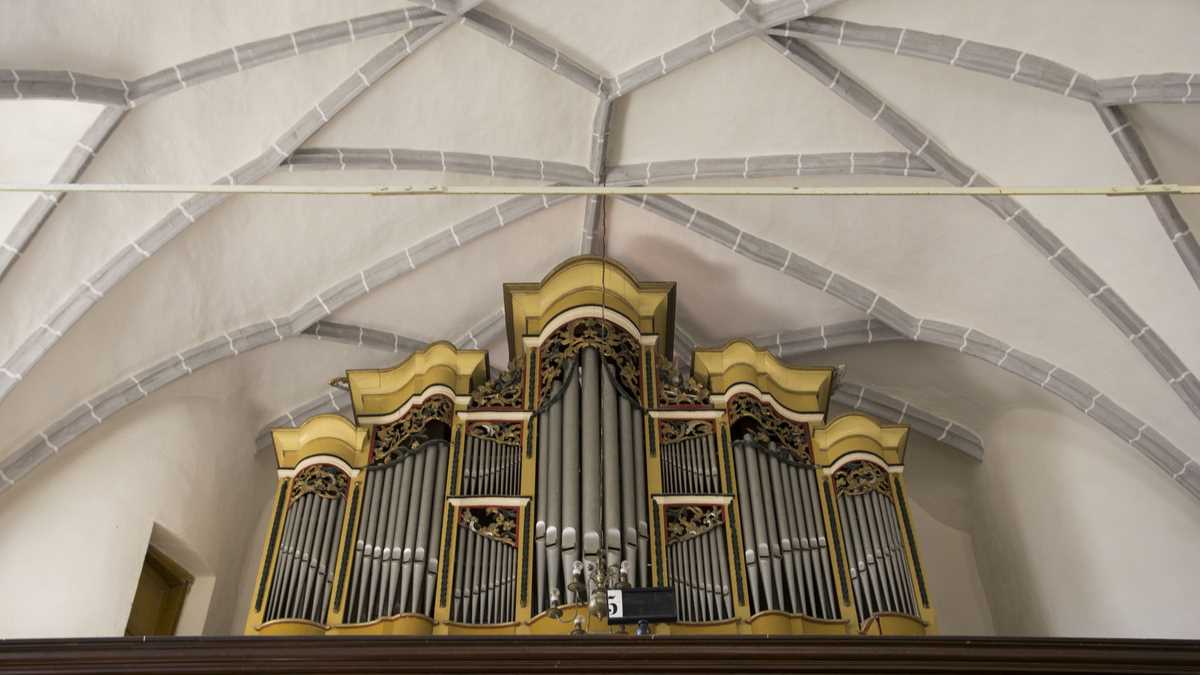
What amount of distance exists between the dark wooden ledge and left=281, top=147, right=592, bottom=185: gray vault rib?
166 inches

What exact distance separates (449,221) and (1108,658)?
580 centimetres

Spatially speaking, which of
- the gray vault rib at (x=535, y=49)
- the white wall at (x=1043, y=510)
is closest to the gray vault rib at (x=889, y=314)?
the white wall at (x=1043, y=510)

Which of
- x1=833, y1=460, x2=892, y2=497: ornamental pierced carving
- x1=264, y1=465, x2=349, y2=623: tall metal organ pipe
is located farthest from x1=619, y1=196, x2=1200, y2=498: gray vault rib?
x1=264, y1=465, x2=349, y2=623: tall metal organ pipe

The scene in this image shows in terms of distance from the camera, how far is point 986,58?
802cm

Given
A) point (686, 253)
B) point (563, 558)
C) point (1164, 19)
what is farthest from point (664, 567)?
point (1164, 19)

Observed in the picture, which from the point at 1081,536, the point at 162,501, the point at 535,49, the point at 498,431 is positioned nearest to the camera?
the point at 498,431

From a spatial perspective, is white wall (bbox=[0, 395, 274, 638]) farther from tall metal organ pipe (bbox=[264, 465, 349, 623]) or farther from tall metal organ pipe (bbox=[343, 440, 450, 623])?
tall metal organ pipe (bbox=[343, 440, 450, 623])

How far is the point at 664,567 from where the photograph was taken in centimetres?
739

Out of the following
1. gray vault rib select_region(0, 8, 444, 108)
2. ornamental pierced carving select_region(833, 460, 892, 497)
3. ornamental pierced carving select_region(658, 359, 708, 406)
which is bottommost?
ornamental pierced carving select_region(833, 460, 892, 497)

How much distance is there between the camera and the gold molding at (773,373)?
28.3ft

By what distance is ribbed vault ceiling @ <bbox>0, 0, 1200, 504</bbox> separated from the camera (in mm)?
7770

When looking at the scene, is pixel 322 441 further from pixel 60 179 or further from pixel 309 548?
pixel 60 179

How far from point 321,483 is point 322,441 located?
33cm

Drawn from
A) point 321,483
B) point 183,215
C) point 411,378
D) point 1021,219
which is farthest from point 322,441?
point 1021,219
